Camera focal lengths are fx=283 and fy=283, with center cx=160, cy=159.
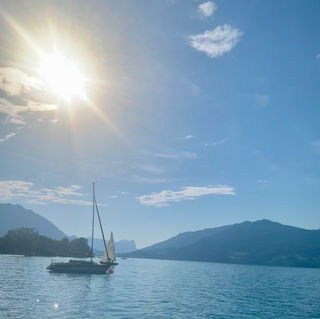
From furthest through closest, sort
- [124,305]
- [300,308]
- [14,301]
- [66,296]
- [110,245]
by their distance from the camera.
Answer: [110,245] < [300,308] < [66,296] < [124,305] < [14,301]

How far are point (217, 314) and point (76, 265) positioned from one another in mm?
59359

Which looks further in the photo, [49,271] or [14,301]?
[49,271]

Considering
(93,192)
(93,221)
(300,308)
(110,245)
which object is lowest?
(300,308)

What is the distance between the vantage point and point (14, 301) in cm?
3912

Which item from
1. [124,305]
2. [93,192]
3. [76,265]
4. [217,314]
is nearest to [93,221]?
[93,192]

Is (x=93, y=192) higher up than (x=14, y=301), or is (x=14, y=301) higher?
(x=93, y=192)

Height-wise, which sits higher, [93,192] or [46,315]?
[93,192]

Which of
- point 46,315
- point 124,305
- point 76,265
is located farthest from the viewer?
point 76,265

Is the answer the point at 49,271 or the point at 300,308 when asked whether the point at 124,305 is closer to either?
the point at 300,308

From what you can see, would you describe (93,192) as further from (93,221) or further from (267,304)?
(267,304)

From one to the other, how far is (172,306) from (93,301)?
1256cm

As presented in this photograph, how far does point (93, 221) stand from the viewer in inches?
4114

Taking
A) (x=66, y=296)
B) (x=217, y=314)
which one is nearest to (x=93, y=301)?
(x=66, y=296)

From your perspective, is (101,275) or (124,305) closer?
(124,305)
